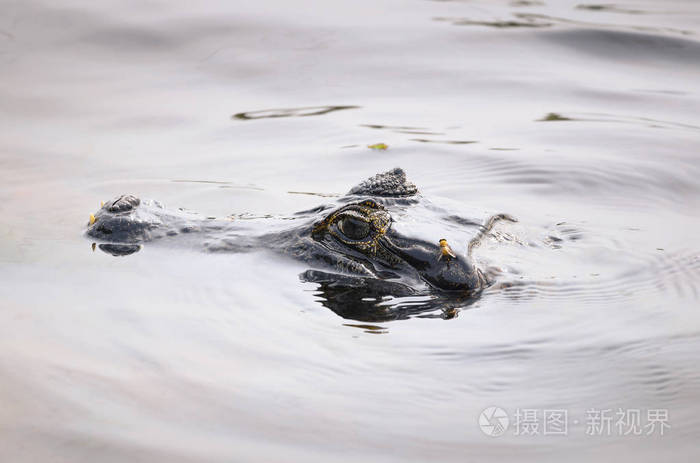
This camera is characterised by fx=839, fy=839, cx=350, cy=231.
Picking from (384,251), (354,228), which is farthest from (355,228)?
(384,251)

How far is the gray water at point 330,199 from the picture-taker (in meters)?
3.19

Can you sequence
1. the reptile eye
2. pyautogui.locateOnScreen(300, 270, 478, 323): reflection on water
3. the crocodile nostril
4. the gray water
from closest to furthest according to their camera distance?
the gray water, pyautogui.locateOnScreen(300, 270, 478, 323): reflection on water, the reptile eye, the crocodile nostril

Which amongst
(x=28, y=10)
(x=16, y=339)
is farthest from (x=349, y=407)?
(x=28, y=10)

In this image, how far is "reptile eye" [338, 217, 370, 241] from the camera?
14.9 feet

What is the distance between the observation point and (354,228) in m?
4.55

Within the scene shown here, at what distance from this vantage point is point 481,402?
10.9ft

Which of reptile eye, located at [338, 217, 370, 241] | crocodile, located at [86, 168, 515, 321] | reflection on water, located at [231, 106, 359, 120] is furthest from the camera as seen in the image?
reflection on water, located at [231, 106, 359, 120]

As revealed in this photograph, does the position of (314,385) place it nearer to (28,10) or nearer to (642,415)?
(642,415)

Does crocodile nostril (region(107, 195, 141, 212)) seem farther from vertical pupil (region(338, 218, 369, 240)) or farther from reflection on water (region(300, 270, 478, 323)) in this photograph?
vertical pupil (region(338, 218, 369, 240))

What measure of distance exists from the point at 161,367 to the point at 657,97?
6792mm

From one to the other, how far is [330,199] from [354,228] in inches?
20.3

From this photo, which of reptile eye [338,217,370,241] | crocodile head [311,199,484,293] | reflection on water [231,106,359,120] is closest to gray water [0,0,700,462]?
reflection on water [231,106,359,120]

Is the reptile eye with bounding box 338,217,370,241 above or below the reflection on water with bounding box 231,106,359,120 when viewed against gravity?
below

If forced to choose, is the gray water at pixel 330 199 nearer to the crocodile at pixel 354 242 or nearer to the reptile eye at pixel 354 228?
the crocodile at pixel 354 242
